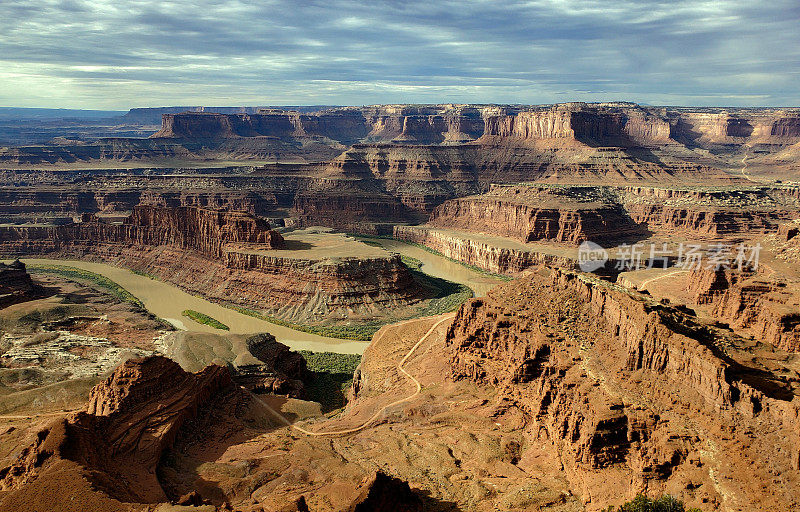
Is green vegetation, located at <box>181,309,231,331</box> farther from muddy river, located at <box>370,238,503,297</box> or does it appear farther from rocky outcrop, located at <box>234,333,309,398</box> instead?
muddy river, located at <box>370,238,503,297</box>

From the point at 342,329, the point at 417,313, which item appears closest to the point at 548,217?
the point at 417,313

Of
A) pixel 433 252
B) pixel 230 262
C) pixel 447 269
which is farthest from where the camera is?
pixel 433 252

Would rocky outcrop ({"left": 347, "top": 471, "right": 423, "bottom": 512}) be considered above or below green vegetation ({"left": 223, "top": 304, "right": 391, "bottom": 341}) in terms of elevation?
above

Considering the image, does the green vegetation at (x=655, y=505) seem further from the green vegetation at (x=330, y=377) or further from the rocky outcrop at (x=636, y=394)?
the green vegetation at (x=330, y=377)

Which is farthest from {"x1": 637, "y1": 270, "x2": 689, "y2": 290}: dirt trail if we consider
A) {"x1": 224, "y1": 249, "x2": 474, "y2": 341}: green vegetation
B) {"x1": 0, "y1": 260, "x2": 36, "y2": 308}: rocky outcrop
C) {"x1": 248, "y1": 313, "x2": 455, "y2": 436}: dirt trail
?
{"x1": 0, "y1": 260, "x2": 36, "y2": 308}: rocky outcrop

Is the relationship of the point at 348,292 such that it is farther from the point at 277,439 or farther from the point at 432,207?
the point at 432,207

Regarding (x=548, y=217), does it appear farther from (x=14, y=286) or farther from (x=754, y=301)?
(x=14, y=286)

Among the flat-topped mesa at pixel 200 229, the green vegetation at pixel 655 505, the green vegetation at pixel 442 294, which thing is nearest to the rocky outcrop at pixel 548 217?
the green vegetation at pixel 442 294
